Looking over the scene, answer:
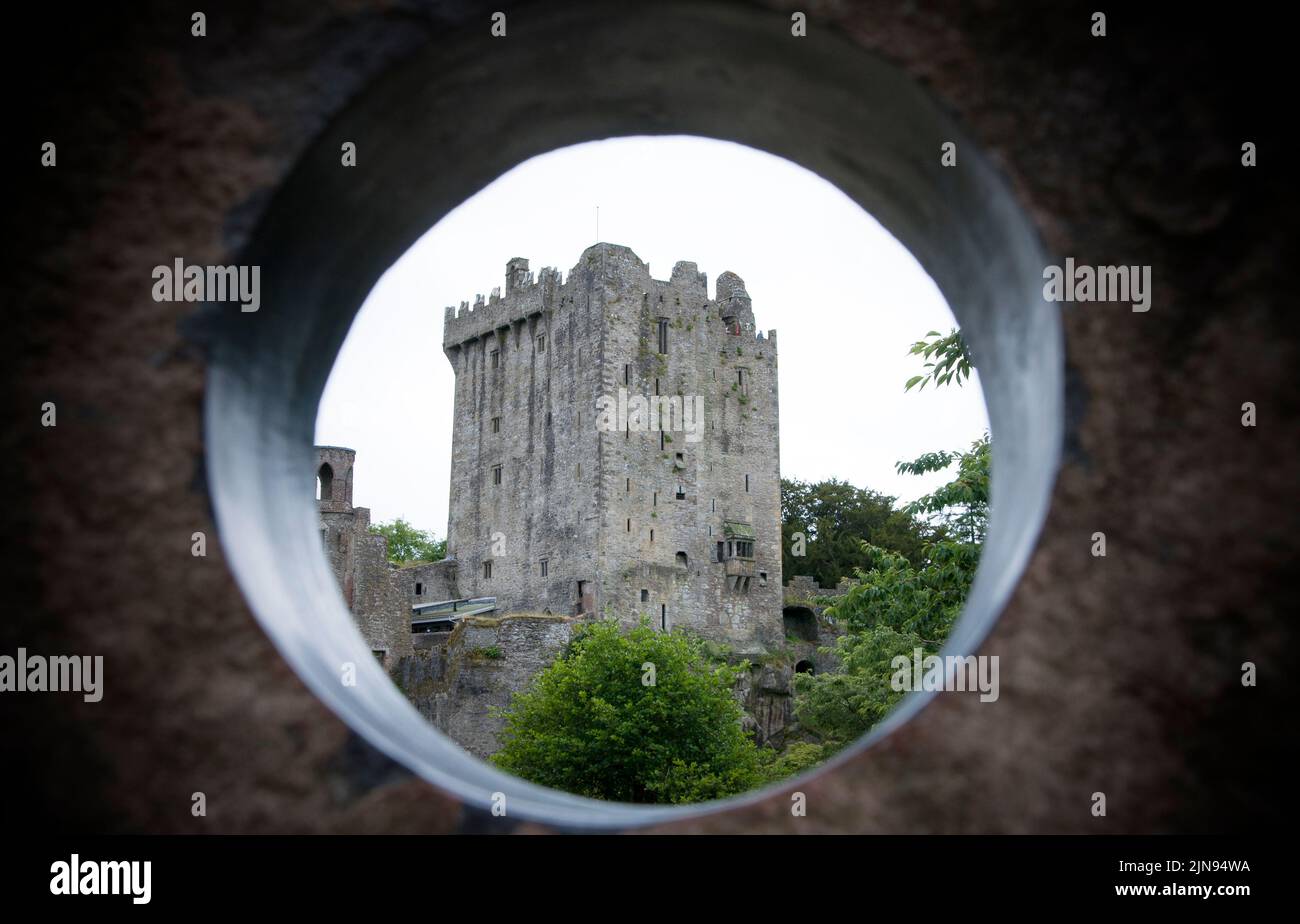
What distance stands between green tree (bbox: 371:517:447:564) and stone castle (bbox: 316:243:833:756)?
2243 centimetres

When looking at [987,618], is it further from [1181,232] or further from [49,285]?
[49,285]

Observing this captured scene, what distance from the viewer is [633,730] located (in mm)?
26109

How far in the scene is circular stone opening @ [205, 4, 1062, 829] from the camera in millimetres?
2717

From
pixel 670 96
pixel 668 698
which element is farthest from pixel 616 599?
pixel 670 96

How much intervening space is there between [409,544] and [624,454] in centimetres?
3251

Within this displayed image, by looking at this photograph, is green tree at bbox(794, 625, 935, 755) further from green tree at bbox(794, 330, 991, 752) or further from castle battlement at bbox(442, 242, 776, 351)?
castle battlement at bbox(442, 242, 776, 351)

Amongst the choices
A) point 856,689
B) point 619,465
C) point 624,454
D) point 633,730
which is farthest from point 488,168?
point 624,454

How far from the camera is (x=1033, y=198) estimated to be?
265 centimetres

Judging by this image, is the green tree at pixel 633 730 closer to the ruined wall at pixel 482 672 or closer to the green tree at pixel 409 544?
the ruined wall at pixel 482 672

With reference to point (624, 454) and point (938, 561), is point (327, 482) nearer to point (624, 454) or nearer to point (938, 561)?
point (624, 454)

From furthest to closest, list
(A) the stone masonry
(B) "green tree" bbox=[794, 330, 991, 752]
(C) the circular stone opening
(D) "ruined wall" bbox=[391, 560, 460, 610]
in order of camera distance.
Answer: (D) "ruined wall" bbox=[391, 560, 460, 610], (A) the stone masonry, (B) "green tree" bbox=[794, 330, 991, 752], (C) the circular stone opening

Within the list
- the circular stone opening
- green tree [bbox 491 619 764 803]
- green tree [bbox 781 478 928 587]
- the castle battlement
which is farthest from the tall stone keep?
the circular stone opening

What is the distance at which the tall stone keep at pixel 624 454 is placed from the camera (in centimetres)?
5147
